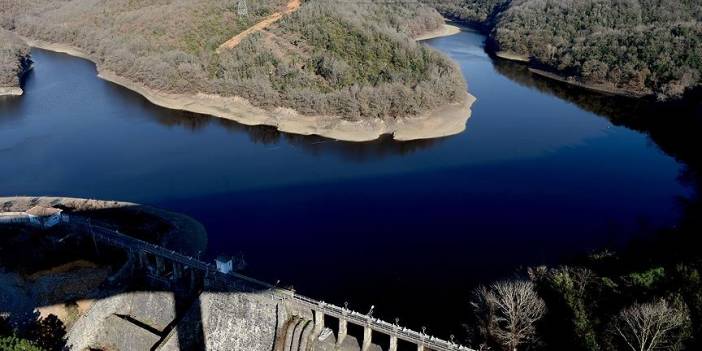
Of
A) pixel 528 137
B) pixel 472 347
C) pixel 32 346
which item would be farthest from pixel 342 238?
pixel 528 137

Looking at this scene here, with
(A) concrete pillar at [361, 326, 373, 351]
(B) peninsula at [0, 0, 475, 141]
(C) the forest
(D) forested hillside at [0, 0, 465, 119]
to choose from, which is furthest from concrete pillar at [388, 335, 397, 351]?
(C) the forest

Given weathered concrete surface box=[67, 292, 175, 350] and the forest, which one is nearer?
weathered concrete surface box=[67, 292, 175, 350]

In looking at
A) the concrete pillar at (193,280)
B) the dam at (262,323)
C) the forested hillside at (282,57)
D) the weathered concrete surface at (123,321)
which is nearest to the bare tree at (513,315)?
the dam at (262,323)

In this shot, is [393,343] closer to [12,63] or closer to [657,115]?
[657,115]

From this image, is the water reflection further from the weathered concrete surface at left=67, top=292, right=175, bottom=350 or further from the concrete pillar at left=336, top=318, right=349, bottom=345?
the weathered concrete surface at left=67, top=292, right=175, bottom=350

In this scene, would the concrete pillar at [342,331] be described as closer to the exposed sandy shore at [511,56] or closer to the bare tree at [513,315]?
the bare tree at [513,315]

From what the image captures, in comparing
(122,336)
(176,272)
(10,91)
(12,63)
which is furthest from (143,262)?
(12,63)
